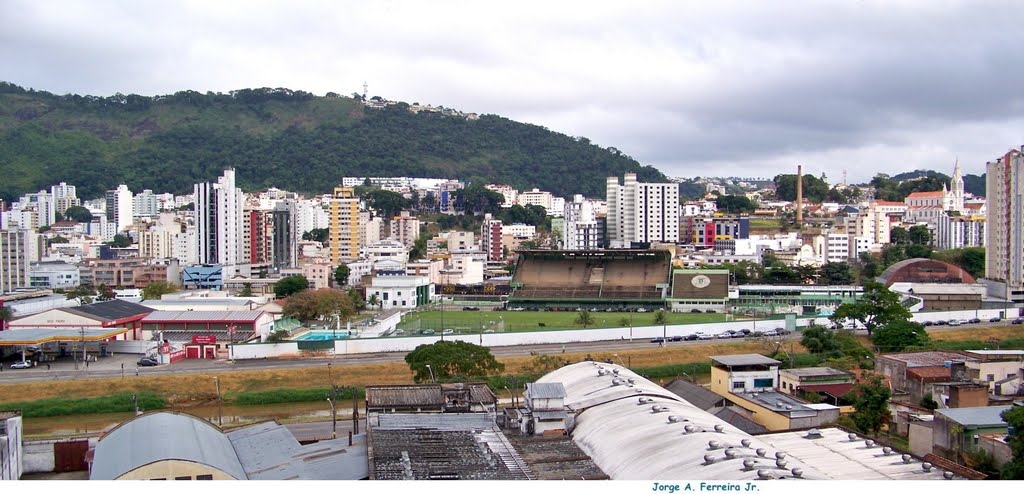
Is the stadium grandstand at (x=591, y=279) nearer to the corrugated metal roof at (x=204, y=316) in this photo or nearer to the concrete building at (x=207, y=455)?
the corrugated metal roof at (x=204, y=316)

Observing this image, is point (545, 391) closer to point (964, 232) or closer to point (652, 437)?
point (652, 437)

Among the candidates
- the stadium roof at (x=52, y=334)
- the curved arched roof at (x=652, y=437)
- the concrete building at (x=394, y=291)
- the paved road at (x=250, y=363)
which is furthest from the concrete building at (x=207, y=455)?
the concrete building at (x=394, y=291)

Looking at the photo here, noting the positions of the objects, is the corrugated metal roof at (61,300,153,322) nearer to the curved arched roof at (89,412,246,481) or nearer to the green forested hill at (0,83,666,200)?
the curved arched roof at (89,412,246,481)

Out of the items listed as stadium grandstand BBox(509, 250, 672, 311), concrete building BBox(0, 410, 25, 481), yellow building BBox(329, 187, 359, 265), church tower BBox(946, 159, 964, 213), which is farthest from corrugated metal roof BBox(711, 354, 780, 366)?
Answer: church tower BBox(946, 159, 964, 213)

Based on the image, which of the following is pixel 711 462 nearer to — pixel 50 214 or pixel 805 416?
pixel 805 416

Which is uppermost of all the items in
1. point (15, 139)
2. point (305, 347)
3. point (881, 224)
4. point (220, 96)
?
point (220, 96)

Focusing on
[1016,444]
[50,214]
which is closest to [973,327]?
[1016,444]

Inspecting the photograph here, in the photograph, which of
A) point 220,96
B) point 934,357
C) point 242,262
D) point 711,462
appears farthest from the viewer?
point 220,96
